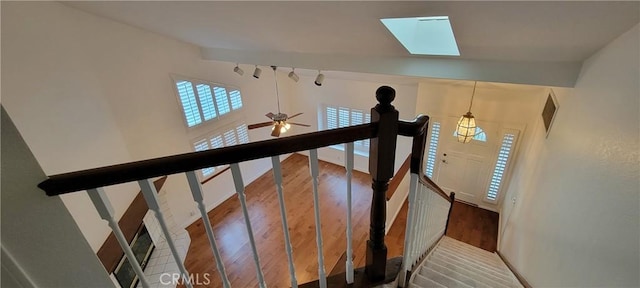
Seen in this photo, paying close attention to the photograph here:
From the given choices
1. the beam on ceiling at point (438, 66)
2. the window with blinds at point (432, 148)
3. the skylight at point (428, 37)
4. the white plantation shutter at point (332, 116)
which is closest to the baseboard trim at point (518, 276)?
the beam on ceiling at point (438, 66)

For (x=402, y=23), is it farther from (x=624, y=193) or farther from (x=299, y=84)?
(x=299, y=84)

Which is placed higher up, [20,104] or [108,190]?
[20,104]

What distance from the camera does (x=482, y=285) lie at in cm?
164

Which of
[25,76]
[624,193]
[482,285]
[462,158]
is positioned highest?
[25,76]

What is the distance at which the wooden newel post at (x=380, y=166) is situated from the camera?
3.07ft

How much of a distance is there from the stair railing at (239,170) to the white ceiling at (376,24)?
989 mm

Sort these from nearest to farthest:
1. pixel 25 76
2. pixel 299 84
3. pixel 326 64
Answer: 1. pixel 25 76
2. pixel 326 64
3. pixel 299 84

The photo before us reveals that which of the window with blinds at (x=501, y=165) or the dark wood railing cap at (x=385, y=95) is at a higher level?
the dark wood railing cap at (x=385, y=95)

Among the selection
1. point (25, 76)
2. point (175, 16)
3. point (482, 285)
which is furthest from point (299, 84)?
point (482, 285)

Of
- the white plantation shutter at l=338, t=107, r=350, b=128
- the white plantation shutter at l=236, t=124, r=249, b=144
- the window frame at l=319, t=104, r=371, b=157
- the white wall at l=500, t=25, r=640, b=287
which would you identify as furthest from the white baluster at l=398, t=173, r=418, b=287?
the white plantation shutter at l=338, t=107, r=350, b=128

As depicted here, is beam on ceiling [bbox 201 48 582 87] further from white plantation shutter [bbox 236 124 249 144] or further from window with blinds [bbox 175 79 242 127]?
white plantation shutter [bbox 236 124 249 144]

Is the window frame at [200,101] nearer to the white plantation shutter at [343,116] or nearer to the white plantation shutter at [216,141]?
the white plantation shutter at [216,141]

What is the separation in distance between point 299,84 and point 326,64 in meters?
3.05

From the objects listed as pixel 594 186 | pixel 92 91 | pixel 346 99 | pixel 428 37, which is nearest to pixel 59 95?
pixel 92 91
